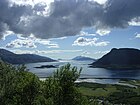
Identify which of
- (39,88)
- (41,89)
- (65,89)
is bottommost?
(41,89)

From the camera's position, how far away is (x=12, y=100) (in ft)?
142

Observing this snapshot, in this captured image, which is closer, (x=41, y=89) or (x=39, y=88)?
(x=41, y=89)

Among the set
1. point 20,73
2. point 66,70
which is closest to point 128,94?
point 20,73

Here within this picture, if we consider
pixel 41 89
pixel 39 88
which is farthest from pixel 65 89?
pixel 39 88

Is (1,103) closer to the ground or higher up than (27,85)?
closer to the ground

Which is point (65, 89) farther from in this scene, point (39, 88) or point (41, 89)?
point (39, 88)

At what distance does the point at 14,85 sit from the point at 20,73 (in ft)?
24.4

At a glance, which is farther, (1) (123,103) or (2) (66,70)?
(1) (123,103)

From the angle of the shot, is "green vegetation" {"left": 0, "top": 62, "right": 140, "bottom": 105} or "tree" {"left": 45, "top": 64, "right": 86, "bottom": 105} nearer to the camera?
"tree" {"left": 45, "top": 64, "right": 86, "bottom": 105}

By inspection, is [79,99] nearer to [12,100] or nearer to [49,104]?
[49,104]

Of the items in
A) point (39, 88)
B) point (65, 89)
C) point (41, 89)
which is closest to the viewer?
point (65, 89)

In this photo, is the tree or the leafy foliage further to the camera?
the leafy foliage

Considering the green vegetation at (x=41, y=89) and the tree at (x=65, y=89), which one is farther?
the green vegetation at (x=41, y=89)

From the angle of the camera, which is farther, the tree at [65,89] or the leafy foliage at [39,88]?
the leafy foliage at [39,88]
